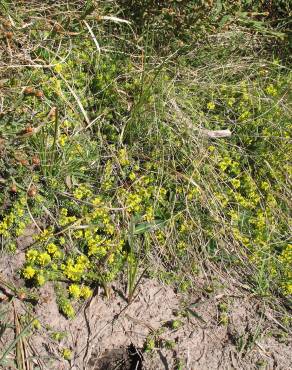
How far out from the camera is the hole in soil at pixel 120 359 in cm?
281

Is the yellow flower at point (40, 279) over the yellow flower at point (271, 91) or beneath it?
beneath

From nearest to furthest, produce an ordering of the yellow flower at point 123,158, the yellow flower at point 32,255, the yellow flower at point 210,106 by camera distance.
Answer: the yellow flower at point 32,255
the yellow flower at point 123,158
the yellow flower at point 210,106

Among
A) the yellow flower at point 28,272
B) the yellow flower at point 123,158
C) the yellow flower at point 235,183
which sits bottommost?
the yellow flower at point 235,183

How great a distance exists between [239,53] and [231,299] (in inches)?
74.0

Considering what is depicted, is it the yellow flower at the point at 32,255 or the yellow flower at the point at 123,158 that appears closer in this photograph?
the yellow flower at the point at 32,255

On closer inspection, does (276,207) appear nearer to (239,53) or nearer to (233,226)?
(233,226)

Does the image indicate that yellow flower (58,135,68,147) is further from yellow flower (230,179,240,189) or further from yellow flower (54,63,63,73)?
yellow flower (230,179,240,189)

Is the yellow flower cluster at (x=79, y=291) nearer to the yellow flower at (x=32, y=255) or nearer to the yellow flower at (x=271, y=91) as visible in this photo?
the yellow flower at (x=32, y=255)

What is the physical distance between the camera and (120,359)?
9.34 feet

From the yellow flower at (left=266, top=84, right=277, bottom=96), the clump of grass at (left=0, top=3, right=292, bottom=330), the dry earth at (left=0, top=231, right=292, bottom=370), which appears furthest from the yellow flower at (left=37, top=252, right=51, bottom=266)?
the yellow flower at (left=266, top=84, right=277, bottom=96)

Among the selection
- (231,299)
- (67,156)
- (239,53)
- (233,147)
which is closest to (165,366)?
(231,299)

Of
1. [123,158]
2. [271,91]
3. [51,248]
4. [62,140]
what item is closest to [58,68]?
[62,140]

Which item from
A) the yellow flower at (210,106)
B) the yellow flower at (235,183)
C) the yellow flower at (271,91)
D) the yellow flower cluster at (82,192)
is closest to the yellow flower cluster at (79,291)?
the yellow flower cluster at (82,192)

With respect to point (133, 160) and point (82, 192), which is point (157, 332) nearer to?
point (82, 192)
